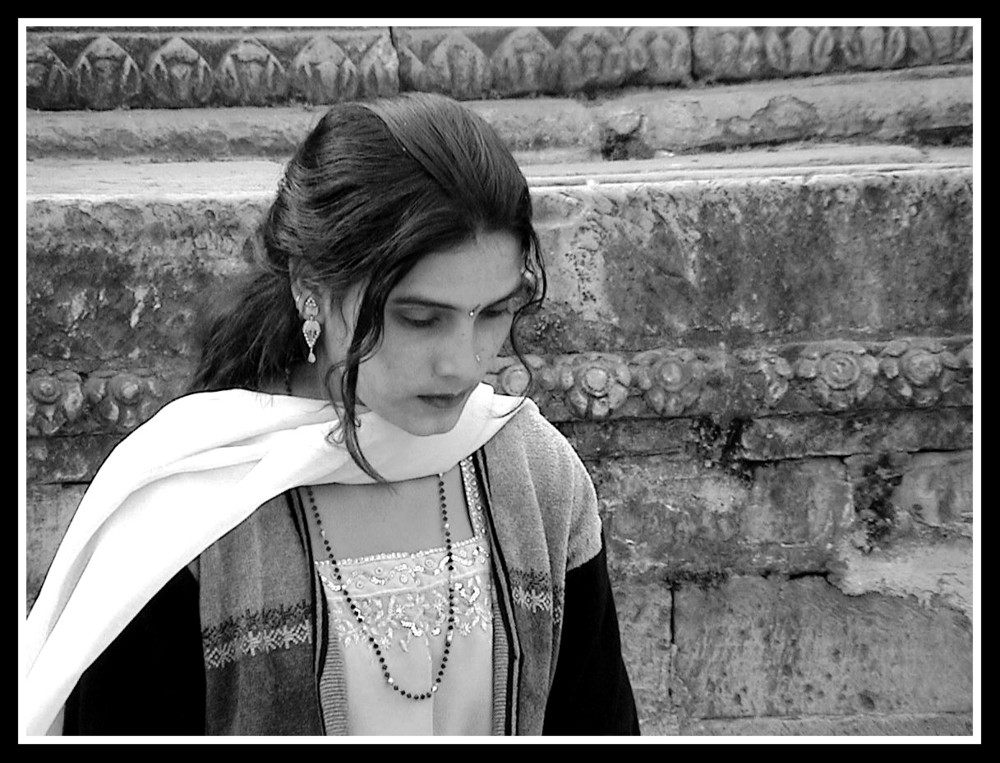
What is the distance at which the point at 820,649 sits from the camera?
2.12 m

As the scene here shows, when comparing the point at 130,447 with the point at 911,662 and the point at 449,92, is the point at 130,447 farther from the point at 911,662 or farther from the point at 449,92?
the point at 911,662

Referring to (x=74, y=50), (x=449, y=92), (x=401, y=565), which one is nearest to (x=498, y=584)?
(x=401, y=565)

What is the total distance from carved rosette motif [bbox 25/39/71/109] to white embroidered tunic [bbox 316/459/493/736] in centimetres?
120

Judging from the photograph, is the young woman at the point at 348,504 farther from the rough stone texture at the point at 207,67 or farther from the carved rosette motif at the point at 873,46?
the carved rosette motif at the point at 873,46

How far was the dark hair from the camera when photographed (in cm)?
115

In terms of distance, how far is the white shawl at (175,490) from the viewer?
127cm

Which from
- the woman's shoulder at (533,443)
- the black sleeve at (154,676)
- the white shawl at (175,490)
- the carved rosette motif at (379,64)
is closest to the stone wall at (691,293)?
the carved rosette motif at (379,64)

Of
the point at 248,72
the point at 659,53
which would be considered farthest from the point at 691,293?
the point at 248,72

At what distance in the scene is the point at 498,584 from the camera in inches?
55.2

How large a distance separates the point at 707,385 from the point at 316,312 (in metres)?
0.93

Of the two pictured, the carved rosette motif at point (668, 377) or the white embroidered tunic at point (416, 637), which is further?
the carved rosette motif at point (668, 377)

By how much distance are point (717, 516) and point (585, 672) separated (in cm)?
66

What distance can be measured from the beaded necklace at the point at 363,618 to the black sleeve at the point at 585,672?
0.20 meters

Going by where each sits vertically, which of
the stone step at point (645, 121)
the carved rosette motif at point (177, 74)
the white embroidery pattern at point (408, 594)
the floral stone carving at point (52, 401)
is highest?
the carved rosette motif at point (177, 74)
